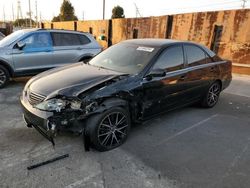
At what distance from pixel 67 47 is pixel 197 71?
432 centimetres

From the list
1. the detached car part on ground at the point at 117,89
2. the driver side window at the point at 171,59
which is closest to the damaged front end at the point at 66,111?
the detached car part on ground at the point at 117,89

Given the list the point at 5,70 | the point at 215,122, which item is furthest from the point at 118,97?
the point at 5,70

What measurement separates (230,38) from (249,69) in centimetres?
136

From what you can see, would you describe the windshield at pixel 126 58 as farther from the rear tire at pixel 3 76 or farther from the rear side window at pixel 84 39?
the rear side window at pixel 84 39

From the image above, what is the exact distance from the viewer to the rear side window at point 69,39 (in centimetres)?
737

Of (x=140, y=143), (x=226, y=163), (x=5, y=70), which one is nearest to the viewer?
(x=226, y=163)

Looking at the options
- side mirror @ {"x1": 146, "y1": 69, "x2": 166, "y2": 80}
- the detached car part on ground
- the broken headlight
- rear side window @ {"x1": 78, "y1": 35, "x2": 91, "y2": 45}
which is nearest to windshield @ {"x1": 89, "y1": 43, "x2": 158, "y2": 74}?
the detached car part on ground

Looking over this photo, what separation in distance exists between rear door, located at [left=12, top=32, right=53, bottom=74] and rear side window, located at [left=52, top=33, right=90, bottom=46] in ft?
0.75

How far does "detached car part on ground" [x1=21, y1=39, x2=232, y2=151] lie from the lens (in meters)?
3.18

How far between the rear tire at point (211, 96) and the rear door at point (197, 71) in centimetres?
22

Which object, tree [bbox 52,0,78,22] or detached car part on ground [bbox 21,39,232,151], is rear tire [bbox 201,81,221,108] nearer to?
detached car part on ground [bbox 21,39,232,151]

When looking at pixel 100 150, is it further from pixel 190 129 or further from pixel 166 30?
pixel 166 30

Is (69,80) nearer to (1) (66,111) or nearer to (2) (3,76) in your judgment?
(1) (66,111)

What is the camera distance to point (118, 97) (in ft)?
11.5
